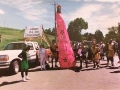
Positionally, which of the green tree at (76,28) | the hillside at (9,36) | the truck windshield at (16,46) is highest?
the green tree at (76,28)

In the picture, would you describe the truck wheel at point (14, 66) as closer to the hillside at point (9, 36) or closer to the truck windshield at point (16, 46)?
the truck windshield at point (16, 46)

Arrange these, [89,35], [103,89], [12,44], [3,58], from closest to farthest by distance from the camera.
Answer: [103,89] → [3,58] → [12,44] → [89,35]

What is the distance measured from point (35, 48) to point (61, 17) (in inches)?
119

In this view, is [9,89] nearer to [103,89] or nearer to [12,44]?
[103,89]

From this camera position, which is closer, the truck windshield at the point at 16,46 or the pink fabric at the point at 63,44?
the pink fabric at the point at 63,44

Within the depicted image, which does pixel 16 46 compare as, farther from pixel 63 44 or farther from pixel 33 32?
pixel 33 32

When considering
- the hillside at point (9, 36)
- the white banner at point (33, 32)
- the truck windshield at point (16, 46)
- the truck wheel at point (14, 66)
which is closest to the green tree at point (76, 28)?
the hillside at point (9, 36)

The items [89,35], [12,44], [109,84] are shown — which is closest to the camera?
[109,84]

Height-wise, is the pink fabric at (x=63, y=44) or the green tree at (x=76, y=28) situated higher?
the green tree at (x=76, y=28)

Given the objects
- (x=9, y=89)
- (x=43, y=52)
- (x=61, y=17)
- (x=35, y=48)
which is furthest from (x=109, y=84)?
(x=35, y=48)

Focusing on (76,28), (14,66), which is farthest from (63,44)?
(76,28)

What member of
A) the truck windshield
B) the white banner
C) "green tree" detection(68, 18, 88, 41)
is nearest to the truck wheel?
the truck windshield

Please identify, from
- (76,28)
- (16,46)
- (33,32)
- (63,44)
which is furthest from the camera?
(76,28)

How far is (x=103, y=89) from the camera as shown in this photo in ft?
26.3
